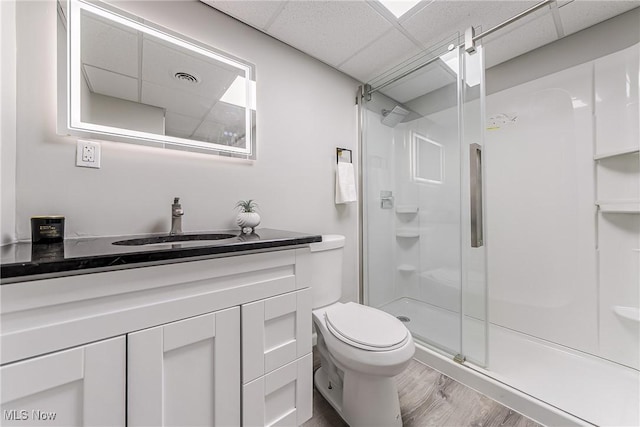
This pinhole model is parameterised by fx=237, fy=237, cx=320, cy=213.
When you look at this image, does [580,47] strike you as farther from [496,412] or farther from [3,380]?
[3,380]

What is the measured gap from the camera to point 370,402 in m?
1.02

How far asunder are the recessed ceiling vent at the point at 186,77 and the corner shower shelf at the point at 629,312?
269 centimetres

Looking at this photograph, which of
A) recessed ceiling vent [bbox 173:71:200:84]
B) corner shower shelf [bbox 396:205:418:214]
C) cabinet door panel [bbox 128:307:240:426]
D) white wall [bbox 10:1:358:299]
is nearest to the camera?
cabinet door panel [bbox 128:307:240:426]

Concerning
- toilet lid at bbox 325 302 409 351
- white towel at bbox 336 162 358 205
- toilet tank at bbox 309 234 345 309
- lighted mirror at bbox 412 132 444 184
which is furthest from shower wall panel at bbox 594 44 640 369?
toilet tank at bbox 309 234 345 309

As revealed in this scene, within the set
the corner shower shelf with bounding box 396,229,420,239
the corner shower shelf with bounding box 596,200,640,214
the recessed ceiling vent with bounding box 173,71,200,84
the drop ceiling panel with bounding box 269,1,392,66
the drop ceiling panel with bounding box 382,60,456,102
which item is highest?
the drop ceiling panel with bounding box 269,1,392,66

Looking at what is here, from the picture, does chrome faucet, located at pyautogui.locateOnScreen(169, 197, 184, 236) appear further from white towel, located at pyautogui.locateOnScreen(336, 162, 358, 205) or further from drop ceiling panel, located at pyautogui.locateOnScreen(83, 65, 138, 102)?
white towel, located at pyautogui.locateOnScreen(336, 162, 358, 205)

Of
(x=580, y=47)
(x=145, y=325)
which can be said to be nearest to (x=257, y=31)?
(x=145, y=325)

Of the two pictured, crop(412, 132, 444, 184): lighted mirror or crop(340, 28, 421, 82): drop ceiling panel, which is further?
crop(412, 132, 444, 184): lighted mirror

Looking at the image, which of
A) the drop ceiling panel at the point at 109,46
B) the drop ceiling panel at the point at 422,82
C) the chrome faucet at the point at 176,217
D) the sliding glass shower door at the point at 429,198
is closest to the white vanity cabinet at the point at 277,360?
the chrome faucet at the point at 176,217

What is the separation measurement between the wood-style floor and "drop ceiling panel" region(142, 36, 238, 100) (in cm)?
176

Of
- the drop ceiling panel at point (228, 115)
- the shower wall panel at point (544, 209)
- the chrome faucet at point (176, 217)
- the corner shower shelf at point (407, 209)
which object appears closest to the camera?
the chrome faucet at point (176, 217)

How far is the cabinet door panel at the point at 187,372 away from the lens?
0.68m

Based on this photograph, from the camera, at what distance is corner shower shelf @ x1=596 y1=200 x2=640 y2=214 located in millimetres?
1279

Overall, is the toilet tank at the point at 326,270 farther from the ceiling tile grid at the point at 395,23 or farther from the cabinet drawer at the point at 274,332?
the ceiling tile grid at the point at 395,23
